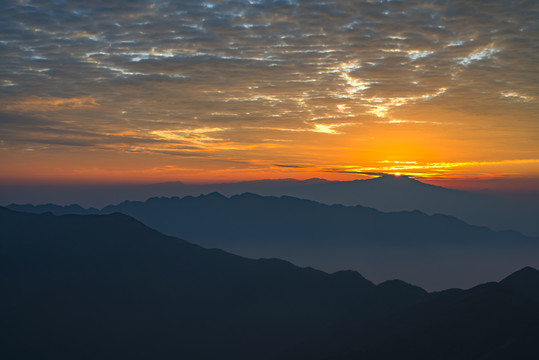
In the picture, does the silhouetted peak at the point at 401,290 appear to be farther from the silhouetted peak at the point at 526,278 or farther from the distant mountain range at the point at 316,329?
the silhouetted peak at the point at 526,278

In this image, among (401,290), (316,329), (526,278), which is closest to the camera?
(526,278)

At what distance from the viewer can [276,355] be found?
6083 inches

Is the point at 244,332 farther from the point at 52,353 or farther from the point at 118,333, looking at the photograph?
the point at 52,353

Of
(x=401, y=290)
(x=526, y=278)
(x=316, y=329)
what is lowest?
(x=316, y=329)

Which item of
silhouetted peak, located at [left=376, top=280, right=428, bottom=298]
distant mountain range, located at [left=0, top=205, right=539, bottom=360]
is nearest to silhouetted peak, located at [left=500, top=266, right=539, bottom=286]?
distant mountain range, located at [left=0, top=205, right=539, bottom=360]

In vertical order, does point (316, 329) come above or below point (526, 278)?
below

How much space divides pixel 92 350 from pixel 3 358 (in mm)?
32271

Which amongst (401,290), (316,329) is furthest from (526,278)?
(316,329)

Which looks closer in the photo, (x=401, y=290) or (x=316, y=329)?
(x=316, y=329)

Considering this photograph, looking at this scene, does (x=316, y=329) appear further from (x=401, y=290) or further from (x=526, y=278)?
(x=526, y=278)

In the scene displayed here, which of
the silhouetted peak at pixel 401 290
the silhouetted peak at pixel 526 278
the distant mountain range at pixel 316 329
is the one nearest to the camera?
the distant mountain range at pixel 316 329

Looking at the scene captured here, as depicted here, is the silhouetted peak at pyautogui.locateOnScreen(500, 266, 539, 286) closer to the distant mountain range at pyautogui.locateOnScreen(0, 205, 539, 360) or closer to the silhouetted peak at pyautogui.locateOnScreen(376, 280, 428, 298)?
the distant mountain range at pyautogui.locateOnScreen(0, 205, 539, 360)

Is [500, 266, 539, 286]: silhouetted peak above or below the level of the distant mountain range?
above

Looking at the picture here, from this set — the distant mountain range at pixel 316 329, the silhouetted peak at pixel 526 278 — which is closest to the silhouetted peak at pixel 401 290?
the distant mountain range at pixel 316 329
